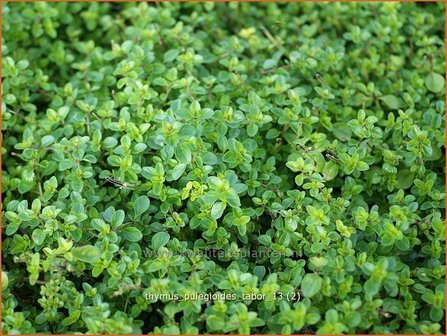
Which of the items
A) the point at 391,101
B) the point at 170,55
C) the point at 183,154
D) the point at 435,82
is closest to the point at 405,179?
the point at 391,101

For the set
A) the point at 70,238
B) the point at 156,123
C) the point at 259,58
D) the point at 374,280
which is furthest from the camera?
the point at 259,58

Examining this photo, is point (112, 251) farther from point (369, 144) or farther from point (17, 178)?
point (369, 144)

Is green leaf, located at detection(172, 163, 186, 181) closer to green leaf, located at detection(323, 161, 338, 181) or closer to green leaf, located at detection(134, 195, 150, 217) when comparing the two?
green leaf, located at detection(134, 195, 150, 217)

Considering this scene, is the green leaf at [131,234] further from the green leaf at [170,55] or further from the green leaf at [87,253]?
the green leaf at [170,55]

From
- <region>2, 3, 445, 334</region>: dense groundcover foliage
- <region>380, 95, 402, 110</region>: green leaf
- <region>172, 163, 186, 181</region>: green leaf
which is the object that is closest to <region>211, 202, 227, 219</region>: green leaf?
<region>2, 3, 445, 334</region>: dense groundcover foliage

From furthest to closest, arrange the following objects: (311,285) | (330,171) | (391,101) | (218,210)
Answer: (391,101) < (330,171) < (218,210) < (311,285)

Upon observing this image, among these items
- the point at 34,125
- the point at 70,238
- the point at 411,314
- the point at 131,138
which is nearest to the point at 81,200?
the point at 70,238

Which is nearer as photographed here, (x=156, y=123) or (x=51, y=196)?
(x=51, y=196)

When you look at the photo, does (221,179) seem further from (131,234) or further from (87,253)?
(87,253)
